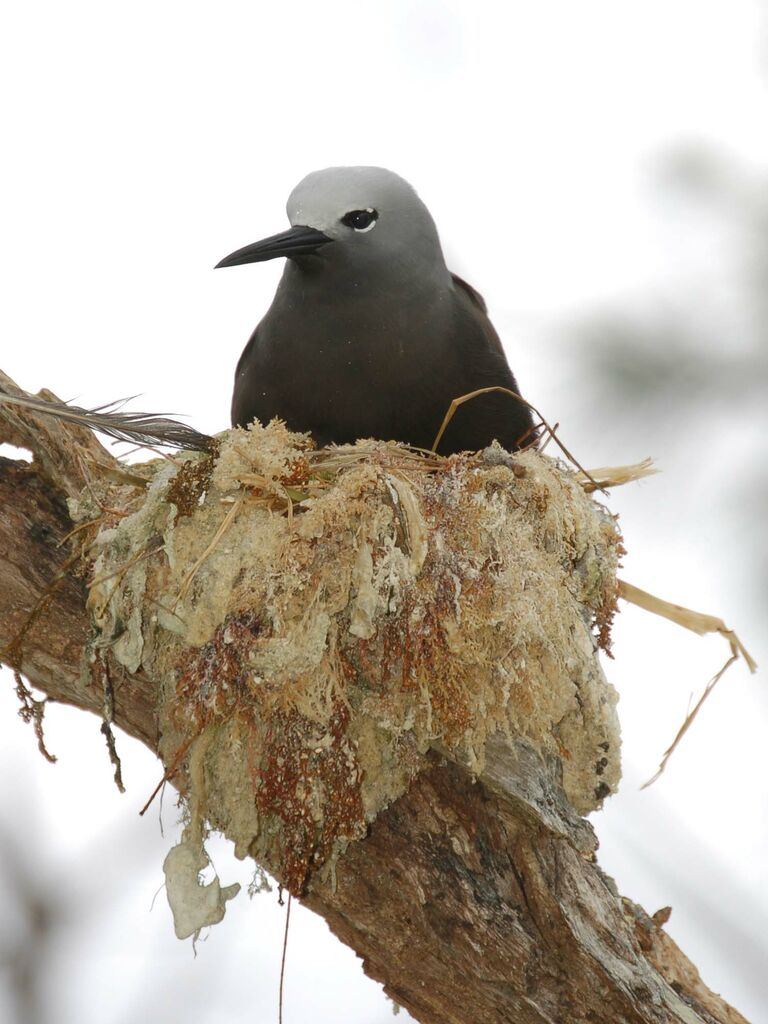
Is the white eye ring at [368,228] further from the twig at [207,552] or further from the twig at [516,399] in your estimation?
the twig at [207,552]

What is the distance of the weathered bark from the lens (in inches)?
140

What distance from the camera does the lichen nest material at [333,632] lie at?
11.9ft

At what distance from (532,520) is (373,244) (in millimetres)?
1428

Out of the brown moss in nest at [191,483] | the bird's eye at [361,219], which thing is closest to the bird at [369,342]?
the bird's eye at [361,219]

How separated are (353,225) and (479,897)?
101 inches

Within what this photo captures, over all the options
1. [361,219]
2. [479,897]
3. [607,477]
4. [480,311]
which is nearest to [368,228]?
[361,219]

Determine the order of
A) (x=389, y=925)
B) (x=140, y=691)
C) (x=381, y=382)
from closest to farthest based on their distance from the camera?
(x=389, y=925) → (x=140, y=691) → (x=381, y=382)

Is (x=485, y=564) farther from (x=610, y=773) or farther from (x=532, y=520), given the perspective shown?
(x=610, y=773)

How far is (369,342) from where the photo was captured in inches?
190

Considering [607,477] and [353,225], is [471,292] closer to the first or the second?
[353,225]

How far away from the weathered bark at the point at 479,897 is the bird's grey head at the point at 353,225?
4.53 ft

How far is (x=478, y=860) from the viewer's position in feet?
11.9

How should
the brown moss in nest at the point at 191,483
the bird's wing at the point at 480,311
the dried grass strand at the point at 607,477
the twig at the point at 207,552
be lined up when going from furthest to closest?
the bird's wing at the point at 480,311 < the dried grass strand at the point at 607,477 < the brown moss in nest at the point at 191,483 < the twig at the point at 207,552

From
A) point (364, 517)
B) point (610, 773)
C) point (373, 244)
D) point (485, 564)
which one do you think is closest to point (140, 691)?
point (364, 517)
